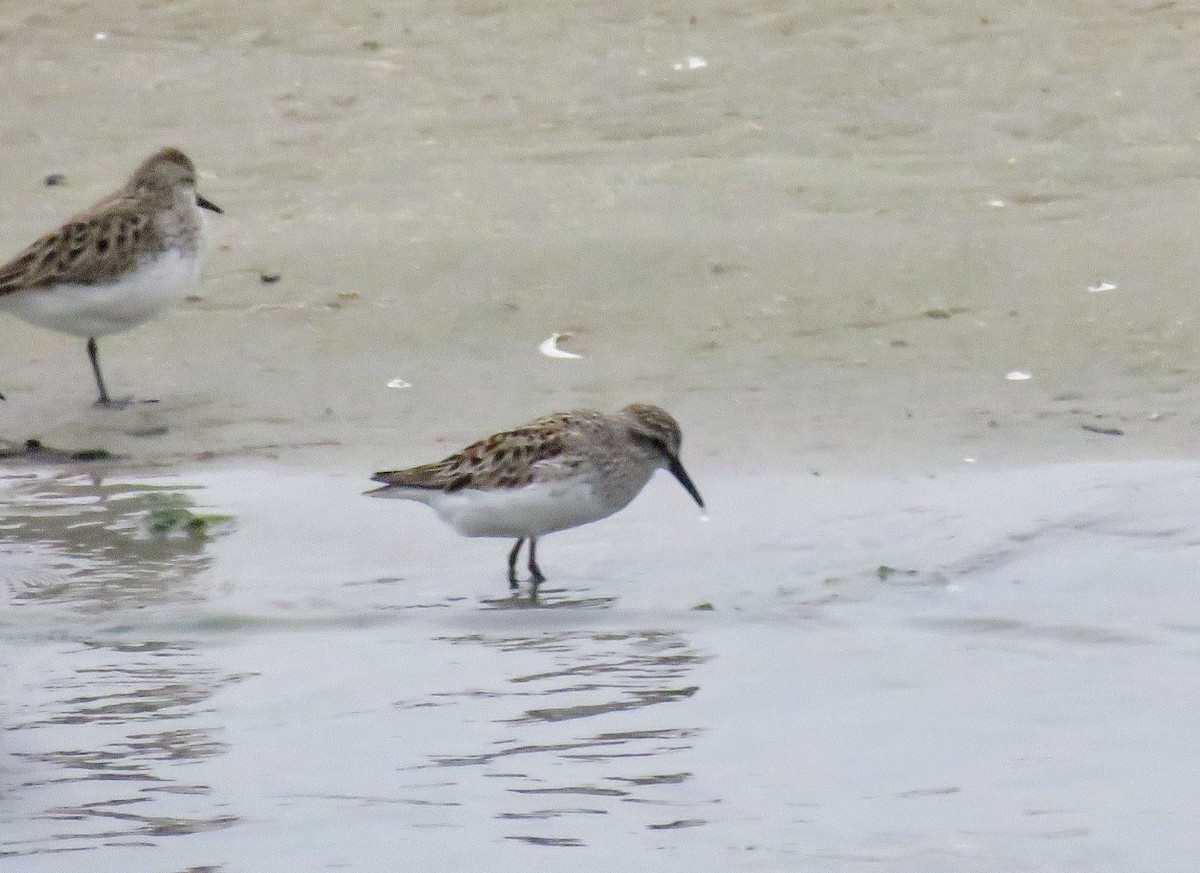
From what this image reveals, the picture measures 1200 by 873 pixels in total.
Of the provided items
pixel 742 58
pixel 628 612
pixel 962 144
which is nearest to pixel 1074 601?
pixel 628 612

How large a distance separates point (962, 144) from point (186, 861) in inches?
299

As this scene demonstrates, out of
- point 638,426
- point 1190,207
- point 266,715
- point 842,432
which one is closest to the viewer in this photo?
point 266,715

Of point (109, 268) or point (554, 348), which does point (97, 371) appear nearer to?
point (109, 268)

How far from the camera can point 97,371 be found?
9.71 meters

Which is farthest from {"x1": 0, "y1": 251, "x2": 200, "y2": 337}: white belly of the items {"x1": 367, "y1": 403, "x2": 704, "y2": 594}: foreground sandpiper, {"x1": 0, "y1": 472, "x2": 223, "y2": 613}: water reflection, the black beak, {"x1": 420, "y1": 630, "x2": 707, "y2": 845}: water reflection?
{"x1": 420, "y1": 630, "x2": 707, "y2": 845}: water reflection

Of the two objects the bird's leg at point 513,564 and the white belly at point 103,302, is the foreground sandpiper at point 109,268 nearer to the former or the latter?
the white belly at point 103,302

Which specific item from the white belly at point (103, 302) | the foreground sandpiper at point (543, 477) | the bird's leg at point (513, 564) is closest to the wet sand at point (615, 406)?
the bird's leg at point (513, 564)

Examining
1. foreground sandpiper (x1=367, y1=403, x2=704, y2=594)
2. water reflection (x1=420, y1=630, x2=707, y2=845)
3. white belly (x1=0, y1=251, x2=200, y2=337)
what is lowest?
water reflection (x1=420, y1=630, x2=707, y2=845)

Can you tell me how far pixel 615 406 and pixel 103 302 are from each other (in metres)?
2.33

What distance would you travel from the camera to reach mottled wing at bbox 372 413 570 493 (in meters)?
7.63

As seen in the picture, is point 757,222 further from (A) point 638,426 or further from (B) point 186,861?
(B) point 186,861

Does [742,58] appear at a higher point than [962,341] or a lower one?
higher

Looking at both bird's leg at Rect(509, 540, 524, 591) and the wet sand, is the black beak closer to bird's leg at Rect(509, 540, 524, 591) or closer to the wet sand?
the wet sand

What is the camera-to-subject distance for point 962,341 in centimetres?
979
